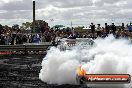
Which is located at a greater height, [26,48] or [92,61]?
[92,61]

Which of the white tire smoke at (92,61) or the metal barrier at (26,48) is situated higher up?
the white tire smoke at (92,61)

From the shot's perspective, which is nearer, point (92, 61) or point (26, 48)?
point (92, 61)

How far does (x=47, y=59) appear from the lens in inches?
535

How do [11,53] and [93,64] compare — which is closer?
[93,64]

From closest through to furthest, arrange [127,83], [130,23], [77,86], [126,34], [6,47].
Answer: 1. [127,83]
2. [77,86]
3. [126,34]
4. [6,47]
5. [130,23]

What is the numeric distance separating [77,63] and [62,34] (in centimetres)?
1940

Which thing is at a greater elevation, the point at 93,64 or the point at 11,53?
the point at 93,64

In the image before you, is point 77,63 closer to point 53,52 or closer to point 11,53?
point 53,52

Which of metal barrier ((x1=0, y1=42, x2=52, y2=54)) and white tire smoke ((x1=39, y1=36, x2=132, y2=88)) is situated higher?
white tire smoke ((x1=39, y1=36, x2=132, y2=88))

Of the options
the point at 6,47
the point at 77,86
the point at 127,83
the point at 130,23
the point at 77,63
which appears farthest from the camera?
the point at 130,23

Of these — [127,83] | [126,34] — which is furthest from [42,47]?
[127,83]

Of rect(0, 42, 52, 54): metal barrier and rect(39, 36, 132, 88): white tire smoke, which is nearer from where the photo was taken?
rect(39, 36, 132, 88): white tire smoke

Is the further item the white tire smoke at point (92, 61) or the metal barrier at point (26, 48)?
the metal barrier at point (26, 48)

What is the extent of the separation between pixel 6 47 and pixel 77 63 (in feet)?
55.7
